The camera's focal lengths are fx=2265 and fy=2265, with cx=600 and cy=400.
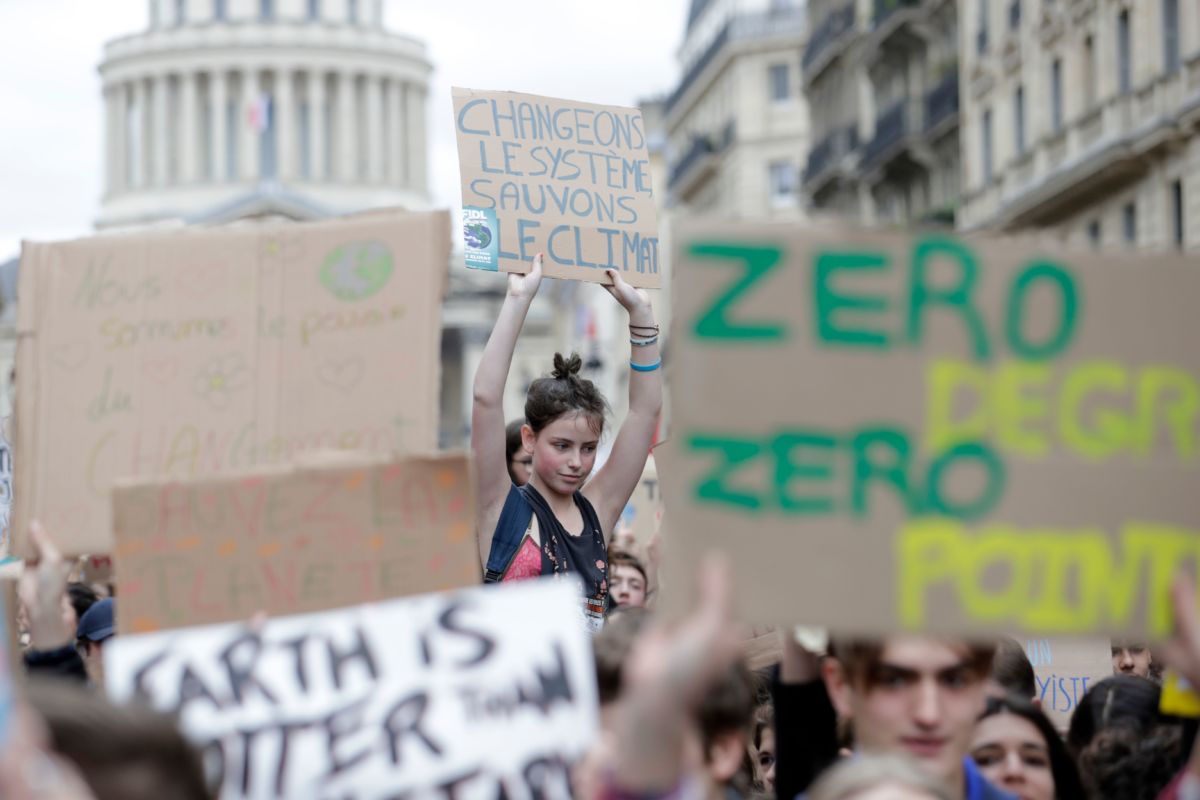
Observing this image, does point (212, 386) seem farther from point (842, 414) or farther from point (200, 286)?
point (842, 414)

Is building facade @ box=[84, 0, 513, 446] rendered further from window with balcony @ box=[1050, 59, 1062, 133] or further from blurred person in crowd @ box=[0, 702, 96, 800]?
blurred person in crowd @ box=[0, 702, 96, 800]

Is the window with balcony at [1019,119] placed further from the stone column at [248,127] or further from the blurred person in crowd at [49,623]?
the stone column at [248,127]

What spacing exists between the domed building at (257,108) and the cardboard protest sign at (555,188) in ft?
280

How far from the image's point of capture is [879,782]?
3105 mm

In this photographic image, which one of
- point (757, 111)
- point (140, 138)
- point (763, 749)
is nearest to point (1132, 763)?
point (763, 749)

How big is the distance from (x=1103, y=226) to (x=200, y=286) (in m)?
23.8

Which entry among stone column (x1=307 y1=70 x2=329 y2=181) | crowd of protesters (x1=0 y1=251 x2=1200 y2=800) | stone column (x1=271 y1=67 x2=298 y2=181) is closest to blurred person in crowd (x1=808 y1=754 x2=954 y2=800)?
crowd of protesters (x1=0 y1=251 x2=1200 y2=800)

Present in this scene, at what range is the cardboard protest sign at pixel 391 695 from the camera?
3.31 m

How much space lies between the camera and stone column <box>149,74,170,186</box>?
3649 inches

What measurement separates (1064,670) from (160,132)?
89885 mm

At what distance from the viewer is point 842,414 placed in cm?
321

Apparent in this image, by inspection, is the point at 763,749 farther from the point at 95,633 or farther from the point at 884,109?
the point at 884,109

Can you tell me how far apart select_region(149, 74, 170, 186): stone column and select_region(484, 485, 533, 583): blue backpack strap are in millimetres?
89821

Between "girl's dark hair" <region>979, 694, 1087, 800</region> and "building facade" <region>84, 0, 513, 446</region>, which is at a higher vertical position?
"building facade" <region>84, 0, 513, 446</region>
